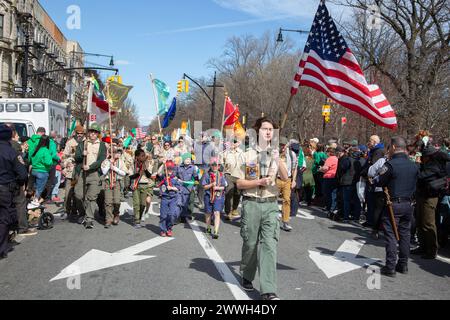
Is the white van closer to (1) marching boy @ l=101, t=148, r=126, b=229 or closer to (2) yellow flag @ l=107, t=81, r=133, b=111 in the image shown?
(2) yellow flag @ l=107, t=81, r=133, b=111

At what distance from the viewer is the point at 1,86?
4784 cm

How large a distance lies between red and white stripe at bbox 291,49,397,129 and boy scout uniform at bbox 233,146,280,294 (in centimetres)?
157

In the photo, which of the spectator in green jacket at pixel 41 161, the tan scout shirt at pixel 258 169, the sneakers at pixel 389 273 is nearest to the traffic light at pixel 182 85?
the spectator in green jacket at pixel 41 161

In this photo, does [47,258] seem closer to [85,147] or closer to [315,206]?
[85,147]

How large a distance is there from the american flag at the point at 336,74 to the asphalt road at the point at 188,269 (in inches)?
93.5

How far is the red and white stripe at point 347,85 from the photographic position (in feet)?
22.9

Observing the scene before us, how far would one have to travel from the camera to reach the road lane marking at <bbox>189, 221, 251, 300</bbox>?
5662 millimetres

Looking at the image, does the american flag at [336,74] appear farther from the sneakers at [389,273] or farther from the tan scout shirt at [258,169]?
the sneakers at [389,273]

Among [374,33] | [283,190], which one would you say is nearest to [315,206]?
[283,190]

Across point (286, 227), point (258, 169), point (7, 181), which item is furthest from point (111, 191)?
point (258, 169)

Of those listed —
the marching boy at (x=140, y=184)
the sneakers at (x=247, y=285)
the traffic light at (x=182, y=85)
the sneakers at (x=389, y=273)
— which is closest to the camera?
the sneakers at (x=247, y=285)

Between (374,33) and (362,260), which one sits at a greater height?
(374,33)

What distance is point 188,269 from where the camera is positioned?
6746 millimetres
